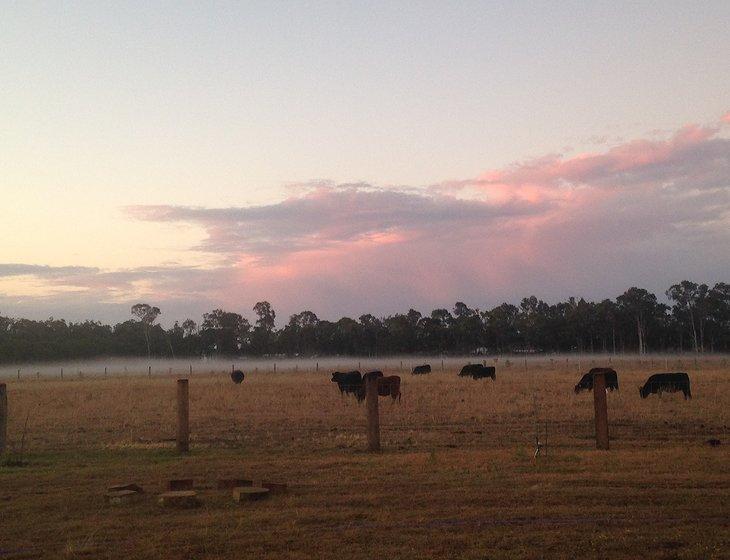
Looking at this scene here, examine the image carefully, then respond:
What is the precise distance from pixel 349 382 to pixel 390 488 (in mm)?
24098

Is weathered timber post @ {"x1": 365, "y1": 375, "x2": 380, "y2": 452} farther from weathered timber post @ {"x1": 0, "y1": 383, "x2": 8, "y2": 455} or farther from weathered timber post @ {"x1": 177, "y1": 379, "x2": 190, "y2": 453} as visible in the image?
weathered timber post @ {"x1": 0, "y1": 383, "x2": 8, "y2": 455}

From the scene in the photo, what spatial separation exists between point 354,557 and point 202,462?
707 cm

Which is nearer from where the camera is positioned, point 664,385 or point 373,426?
point 373,426

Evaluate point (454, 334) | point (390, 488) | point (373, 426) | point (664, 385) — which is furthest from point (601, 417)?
point (454, 334)

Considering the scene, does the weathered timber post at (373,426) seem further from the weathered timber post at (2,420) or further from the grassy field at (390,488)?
the weathered timber post at (2,420)

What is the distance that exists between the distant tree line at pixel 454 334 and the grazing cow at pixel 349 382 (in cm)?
8766

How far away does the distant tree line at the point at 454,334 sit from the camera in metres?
121

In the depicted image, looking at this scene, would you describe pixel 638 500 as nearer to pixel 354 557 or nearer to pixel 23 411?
pixel 354 557

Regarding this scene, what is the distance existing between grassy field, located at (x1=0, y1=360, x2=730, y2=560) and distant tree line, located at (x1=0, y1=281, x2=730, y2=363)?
103 meters

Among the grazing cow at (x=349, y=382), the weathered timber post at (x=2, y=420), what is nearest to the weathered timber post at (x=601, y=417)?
the weathered timber post at (x=2, y=420)

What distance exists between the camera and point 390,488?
9.94 meters

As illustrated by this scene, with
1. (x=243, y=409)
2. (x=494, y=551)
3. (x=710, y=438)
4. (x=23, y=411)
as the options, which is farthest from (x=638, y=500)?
(x=23, y=411)

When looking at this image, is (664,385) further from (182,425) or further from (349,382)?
(182,425)

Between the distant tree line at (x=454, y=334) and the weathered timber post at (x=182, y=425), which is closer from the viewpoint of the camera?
the weathered timber post at (x=182, y=425)
